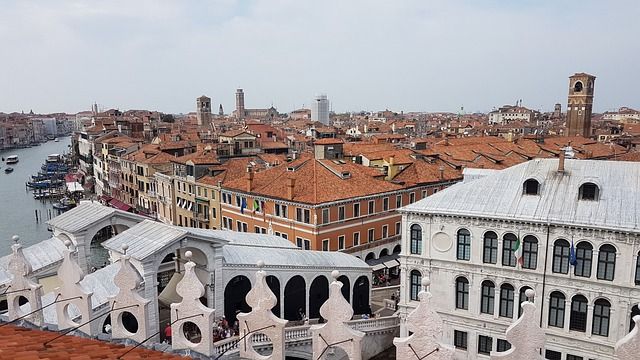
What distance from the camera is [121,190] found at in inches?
2313

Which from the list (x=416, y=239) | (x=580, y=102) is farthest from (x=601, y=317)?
(x=580, y=102)

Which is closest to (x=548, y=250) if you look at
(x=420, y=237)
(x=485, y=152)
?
(x=420, y=237)

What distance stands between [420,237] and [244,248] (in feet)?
26.3

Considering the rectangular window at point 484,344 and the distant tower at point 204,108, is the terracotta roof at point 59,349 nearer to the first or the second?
the rectangular window at point 484,344

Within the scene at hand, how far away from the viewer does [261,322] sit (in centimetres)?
575

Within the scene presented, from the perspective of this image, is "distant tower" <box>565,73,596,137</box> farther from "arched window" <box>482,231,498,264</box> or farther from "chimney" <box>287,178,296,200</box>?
"arched window" <box>482,231,498,264</box>

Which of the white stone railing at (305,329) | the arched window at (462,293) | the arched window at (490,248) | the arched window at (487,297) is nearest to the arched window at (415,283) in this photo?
the white stone railing at (305,329)

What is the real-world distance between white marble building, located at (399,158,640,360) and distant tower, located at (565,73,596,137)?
66546mm

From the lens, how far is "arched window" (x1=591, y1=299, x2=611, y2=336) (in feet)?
61.5

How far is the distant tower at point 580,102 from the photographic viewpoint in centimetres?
7912

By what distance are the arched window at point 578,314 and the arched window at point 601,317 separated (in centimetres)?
33

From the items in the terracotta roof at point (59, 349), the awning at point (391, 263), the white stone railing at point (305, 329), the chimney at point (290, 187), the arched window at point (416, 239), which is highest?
the terracotta roof at point (59, 349)

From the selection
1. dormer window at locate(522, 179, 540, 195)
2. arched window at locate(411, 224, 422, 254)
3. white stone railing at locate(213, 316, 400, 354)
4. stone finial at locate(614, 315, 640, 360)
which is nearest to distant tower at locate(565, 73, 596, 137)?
dormer window at locate(522, 179, 540, 195)

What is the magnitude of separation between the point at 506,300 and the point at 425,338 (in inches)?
693
